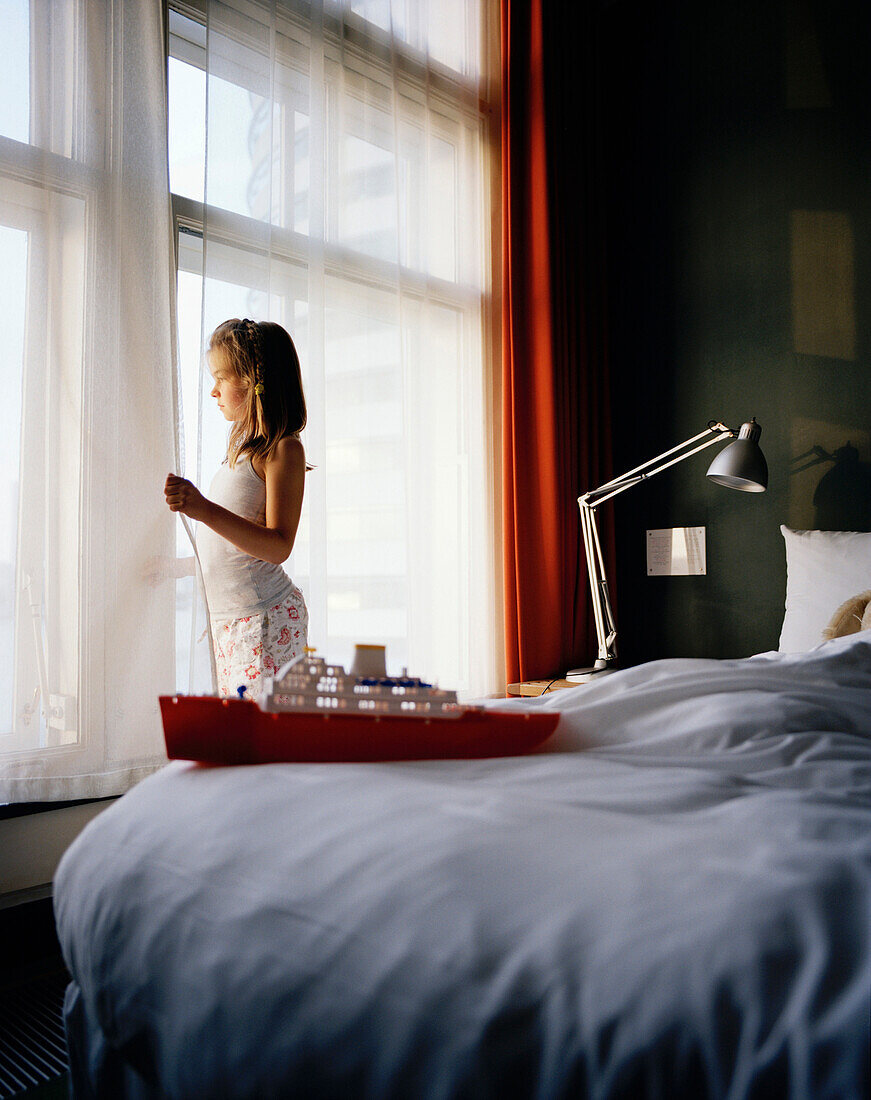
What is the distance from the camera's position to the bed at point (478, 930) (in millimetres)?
466

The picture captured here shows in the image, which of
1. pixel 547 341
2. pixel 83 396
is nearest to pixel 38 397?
pixel 83 396

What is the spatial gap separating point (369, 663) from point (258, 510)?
904 millimetres

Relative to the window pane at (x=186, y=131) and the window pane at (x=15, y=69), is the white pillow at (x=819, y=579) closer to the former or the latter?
the window pane at (x=186, y=131)

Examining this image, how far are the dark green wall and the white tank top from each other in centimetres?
180

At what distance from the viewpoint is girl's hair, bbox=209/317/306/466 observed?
70.1 inches

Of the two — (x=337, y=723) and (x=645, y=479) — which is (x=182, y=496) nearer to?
(x=337, y=723)

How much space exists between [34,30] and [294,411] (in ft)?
3.16

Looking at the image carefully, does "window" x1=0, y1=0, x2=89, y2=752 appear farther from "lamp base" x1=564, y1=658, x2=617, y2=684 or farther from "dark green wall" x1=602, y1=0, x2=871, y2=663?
"dark green wall" x1=602, y1=0, x2=871, y2=663

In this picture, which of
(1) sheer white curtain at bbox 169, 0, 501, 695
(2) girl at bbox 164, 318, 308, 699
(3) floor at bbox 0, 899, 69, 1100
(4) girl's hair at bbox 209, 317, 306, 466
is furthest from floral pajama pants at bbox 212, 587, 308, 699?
(3) floor at bbox 0, 899, 69, 1100

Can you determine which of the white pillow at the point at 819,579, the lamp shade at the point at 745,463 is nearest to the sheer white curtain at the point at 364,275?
the lamp shade at the point at 745,463

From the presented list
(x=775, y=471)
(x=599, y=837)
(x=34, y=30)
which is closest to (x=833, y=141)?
(x=775, y=471)

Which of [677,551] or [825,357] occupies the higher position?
[825,357]

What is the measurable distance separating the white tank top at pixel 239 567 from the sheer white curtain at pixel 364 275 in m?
0.24

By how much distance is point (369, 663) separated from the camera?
0.96 meters
